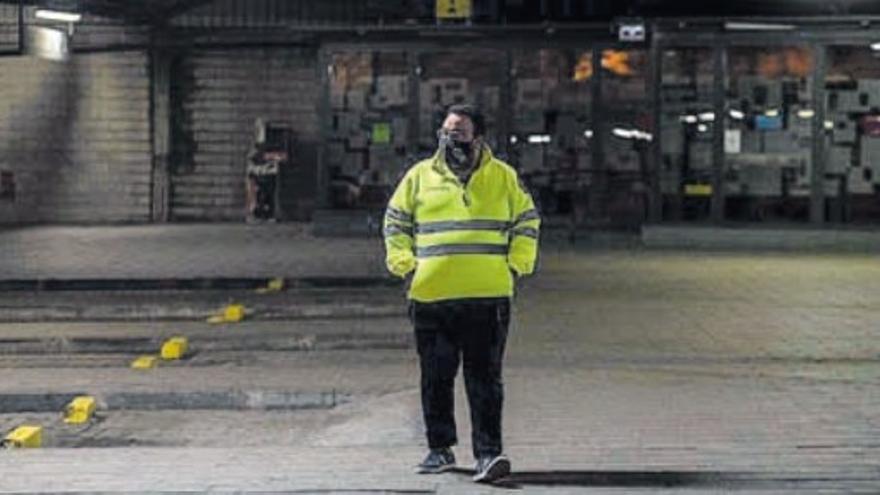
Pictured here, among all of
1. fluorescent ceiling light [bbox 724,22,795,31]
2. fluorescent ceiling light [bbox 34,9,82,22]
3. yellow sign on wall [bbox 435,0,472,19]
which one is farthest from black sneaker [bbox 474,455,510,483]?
fluorescent ceiling light [bbox 34,9,82,22]

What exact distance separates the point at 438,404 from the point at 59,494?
6.30ft

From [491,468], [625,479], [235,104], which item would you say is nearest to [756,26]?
[235,104]

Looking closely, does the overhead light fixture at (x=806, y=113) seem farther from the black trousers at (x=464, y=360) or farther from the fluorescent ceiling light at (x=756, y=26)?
the black trousers at (x=464, y=360)

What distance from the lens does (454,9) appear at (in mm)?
23328

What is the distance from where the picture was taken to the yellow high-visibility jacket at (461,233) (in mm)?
7352

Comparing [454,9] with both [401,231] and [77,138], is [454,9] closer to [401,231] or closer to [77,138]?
[77,138]

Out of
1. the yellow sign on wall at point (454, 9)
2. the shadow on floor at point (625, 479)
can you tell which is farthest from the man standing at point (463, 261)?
the yellow sign on wall at point (454, 9)

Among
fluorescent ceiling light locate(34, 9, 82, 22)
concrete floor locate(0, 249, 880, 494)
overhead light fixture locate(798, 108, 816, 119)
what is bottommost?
concrete floor locate(0, 249, 880, 494)

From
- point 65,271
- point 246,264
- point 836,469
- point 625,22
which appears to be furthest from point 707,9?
point 836,469

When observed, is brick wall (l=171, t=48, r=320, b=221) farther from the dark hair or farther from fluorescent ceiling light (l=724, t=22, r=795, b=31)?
the dark hair

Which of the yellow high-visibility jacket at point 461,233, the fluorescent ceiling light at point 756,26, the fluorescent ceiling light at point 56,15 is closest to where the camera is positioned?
the yellow high-visibility jacket at point 461,233

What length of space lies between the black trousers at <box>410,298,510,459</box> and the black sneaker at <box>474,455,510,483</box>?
38mm

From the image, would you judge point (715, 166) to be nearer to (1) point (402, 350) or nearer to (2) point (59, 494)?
(1) point (402, 350)

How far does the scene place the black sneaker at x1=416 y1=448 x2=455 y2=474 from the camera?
7.48 metres
